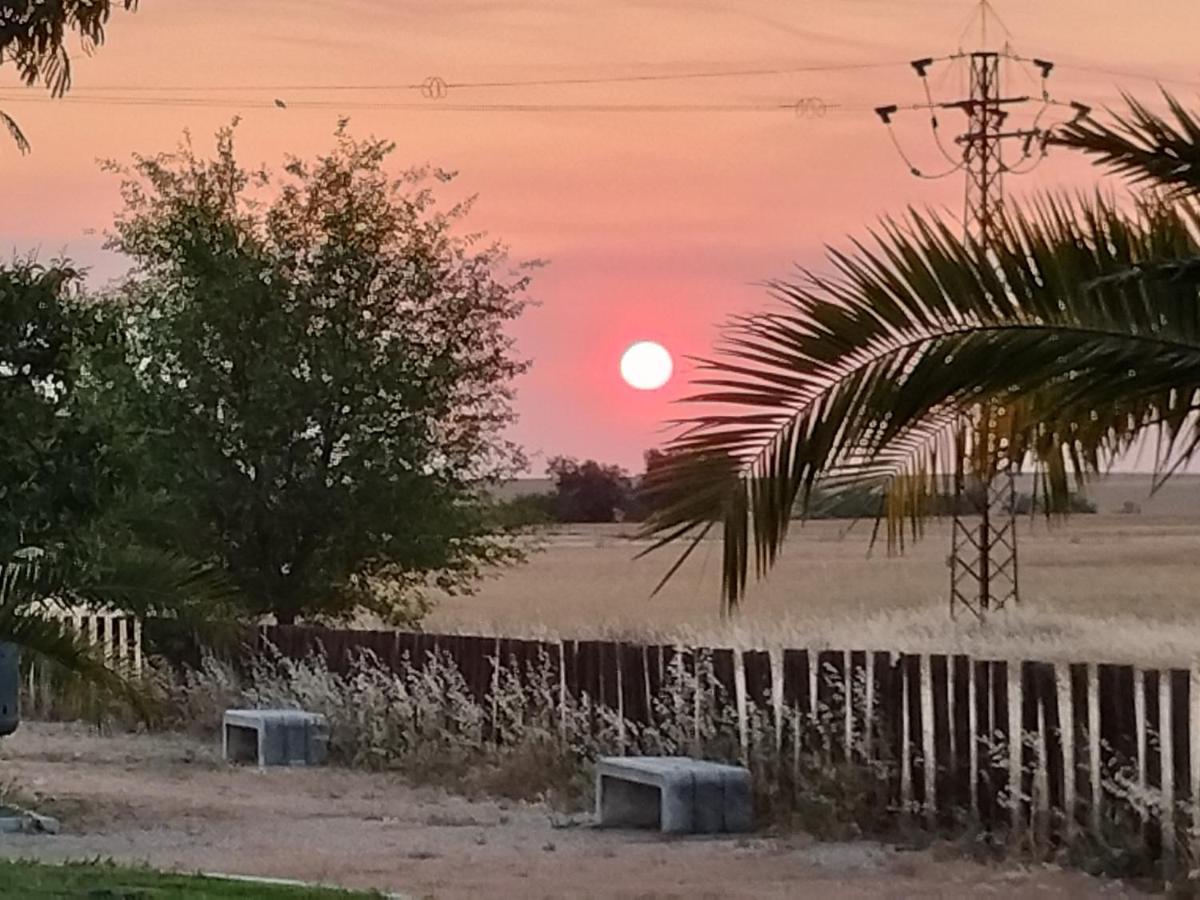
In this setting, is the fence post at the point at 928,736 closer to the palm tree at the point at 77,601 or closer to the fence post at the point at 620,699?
the fence post at the point at 620,699

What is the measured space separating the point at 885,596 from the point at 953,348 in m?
42.6

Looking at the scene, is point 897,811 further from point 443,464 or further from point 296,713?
point 443,464

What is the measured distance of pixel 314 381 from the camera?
25.7m

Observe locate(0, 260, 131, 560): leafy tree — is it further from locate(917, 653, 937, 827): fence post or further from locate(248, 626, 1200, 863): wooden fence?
Answer: locate(917, 653, 937, 827): fence post

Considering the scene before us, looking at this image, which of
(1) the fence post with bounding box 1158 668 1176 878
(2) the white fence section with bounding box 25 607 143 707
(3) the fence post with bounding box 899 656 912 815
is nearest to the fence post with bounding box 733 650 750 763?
(3) the fence post with bounding box 899 656 912 815

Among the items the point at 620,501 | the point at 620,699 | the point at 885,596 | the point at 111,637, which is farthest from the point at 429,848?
the point at 885,596

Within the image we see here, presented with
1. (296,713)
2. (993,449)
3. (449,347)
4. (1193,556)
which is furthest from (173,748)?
(1193,556)

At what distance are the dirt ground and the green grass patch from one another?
44.3 inches

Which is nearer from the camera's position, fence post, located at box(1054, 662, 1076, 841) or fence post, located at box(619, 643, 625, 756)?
fence post, located at box(1054, 662, 1076, 841)

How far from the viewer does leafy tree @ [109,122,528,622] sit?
25.8 m

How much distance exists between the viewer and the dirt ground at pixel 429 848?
12961 millimetres

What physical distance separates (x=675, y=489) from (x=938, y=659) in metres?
7.88

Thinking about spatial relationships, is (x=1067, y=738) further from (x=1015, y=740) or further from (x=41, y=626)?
(x=41, y=626)

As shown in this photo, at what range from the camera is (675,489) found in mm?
7434
